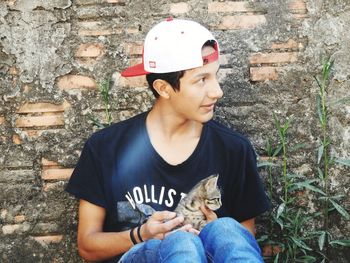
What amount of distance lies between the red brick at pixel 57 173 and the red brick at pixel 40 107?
34 centimetres

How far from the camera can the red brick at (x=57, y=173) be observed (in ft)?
10.0

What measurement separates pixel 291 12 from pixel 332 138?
0.73 metres

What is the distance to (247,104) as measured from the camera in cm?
304

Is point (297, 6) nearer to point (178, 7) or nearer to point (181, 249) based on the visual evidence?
point (178, 7)

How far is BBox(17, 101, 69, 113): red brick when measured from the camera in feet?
9.87

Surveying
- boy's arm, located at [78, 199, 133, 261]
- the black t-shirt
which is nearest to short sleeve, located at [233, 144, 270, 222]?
the black t-shirt

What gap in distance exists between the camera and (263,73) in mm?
3004

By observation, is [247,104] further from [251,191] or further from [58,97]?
[58,97]

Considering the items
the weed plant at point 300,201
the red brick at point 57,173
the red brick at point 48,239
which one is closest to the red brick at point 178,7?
the weed plant at point 300,201

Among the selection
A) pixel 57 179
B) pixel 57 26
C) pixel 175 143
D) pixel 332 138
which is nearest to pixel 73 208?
pixel 57 179

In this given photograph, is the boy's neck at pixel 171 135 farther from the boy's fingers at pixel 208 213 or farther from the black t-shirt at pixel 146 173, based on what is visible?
the boy's fingers at pixel 208 213

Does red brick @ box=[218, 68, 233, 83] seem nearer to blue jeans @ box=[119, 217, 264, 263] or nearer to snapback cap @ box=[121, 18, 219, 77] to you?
snapback cap @ box=[121, 18, 219, 77]

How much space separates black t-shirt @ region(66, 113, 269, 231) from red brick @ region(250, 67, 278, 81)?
1.43 ft

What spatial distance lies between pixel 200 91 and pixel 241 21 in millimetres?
684
